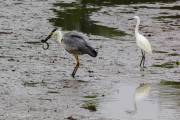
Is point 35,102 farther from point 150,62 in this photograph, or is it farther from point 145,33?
point 145,33

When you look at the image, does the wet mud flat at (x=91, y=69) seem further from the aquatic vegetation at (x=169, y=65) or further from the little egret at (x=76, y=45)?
the little egret at (x=76, y=45)

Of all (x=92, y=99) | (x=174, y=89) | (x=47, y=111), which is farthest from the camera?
(x=174, y=89)

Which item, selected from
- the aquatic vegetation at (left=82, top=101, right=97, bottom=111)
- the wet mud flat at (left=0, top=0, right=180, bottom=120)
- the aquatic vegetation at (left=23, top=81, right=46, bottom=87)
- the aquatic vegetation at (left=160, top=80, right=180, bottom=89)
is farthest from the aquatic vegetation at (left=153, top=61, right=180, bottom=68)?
the aquatic vegetation at (left=82, top=101, right=97, bottom=111)

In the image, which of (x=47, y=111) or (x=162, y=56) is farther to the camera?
(x=162, y=56)

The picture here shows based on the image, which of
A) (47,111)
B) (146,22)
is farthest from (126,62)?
(146,22)

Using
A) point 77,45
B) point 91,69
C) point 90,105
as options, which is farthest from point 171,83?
point 90,105

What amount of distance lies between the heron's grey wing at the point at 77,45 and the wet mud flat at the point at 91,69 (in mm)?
482

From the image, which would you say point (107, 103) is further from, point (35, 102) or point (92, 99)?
point (35, 102)

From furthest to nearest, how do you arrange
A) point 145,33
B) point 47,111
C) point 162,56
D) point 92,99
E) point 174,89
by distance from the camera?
point 145,33
point 162,56
point 174,89
point 92,99
point 47,111

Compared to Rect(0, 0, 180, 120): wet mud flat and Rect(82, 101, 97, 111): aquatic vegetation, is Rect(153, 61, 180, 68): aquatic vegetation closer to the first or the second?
Rect(0, 0, 180, 120): wet mud flat

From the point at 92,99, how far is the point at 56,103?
0.75m

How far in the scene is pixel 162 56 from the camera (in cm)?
1680

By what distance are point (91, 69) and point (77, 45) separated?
740 mm

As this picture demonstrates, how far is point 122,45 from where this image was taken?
59.3ft
